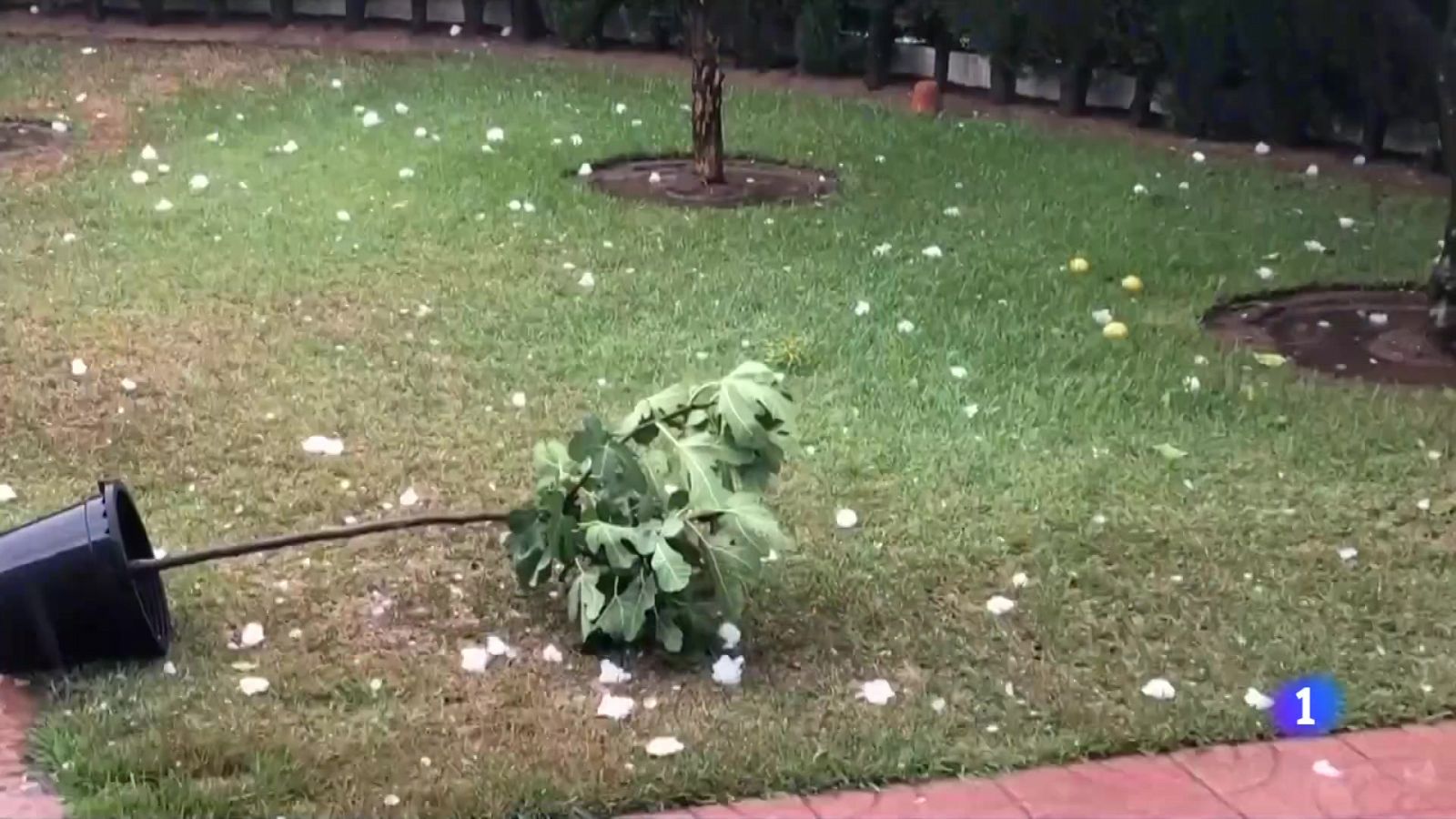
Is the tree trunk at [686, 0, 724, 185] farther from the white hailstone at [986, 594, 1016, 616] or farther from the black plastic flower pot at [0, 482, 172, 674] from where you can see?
the black plastic flower pot at [0, 482, 172, 674]

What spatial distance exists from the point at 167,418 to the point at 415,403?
25.0 inches

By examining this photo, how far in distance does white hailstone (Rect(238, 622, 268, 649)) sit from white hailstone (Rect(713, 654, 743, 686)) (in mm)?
877

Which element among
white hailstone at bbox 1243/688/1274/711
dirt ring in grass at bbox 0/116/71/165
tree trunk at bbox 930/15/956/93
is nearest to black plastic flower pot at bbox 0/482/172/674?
white hailstone at bbox 1243/688/1274/711

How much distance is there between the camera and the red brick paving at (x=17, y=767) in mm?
2883

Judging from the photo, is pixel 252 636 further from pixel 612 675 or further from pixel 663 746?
pixel 663 746

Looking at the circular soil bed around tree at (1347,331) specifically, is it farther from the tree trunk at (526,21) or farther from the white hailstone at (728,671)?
the tree trunk at (526,21)

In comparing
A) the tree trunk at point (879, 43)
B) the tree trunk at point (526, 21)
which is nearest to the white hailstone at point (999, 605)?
the tree trunk at point (879, 43)

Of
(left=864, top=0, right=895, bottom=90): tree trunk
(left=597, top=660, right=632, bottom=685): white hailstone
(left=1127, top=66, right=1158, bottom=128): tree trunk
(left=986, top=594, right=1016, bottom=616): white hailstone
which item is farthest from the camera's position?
(left=864, top=0, right=895, bottom=90): tree trunk

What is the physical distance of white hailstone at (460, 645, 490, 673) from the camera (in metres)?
3.37

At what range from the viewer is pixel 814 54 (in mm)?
10422

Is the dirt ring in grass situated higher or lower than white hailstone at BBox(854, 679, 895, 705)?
higher

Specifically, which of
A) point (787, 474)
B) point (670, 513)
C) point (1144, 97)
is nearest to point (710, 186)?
point (1144, 97)

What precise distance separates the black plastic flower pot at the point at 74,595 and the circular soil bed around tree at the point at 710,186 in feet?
13.6

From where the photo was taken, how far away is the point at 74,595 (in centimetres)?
323
